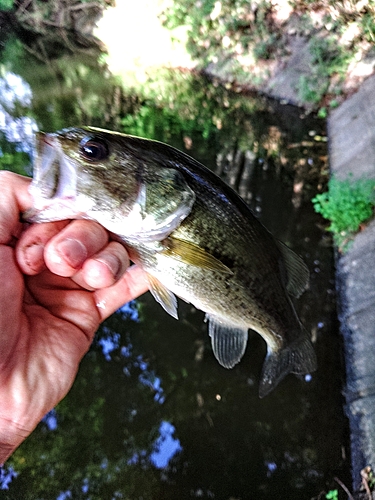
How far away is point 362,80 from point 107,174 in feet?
24.9

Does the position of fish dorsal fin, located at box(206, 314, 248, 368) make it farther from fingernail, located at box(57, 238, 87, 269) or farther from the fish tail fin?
fingernail, located at box(57, 238, 87, 269)

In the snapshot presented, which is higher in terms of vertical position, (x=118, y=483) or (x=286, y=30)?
(x=286, y=30)

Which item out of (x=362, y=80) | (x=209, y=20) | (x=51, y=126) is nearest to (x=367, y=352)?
(x=362, y=80)

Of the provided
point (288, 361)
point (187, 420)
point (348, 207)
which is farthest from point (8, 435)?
point (348, 207)

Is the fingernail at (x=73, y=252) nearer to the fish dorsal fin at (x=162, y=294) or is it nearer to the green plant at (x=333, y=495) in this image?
the fish dorsal fin at (x=162, y=294)

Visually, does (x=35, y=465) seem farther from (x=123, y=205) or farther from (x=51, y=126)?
(x=51, y=126)

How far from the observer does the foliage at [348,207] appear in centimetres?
480

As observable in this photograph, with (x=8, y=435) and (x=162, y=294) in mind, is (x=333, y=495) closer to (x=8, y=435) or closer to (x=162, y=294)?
(x=162, y=294)

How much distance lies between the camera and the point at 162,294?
1934 mm

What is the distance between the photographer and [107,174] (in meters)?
1.70

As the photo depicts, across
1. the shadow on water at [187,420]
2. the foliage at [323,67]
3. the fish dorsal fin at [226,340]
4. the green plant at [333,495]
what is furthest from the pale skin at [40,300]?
the foliage at [323,67]

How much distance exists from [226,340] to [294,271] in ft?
1.81

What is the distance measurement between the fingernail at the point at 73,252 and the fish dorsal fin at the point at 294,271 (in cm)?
111

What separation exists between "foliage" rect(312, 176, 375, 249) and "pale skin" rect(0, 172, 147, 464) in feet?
12.5
